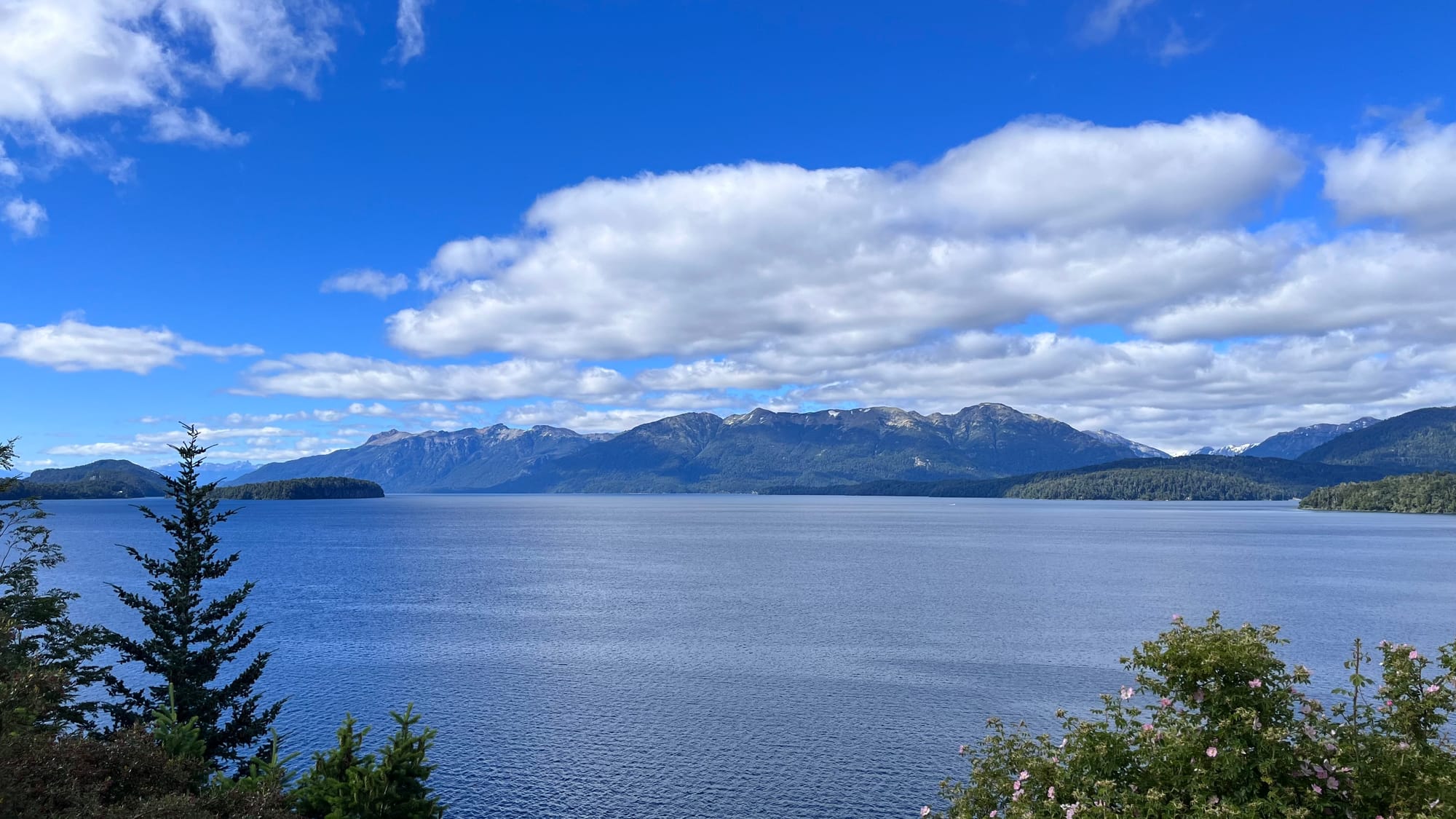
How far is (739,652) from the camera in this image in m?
80.6

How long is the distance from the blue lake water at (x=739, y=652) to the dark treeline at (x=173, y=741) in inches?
444

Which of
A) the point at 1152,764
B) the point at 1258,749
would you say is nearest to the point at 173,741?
the point at 1152,764

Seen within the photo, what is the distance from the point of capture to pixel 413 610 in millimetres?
107625

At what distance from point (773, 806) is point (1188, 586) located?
10771 centimetres

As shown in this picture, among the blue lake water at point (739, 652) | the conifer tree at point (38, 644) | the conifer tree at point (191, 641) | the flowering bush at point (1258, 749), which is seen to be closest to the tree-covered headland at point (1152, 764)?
the flowering bush at point (1258, 749)

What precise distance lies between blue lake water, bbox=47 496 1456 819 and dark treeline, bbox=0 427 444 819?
11.3 meters

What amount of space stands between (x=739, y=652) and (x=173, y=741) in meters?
59.3

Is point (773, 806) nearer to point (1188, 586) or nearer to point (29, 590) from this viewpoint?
point (29, 590)

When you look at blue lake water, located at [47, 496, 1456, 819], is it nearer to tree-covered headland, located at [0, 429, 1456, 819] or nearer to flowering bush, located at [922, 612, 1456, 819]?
tree-covered headland, located at [0, 429, 1456, 819]

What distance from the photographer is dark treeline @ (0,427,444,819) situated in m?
18.3

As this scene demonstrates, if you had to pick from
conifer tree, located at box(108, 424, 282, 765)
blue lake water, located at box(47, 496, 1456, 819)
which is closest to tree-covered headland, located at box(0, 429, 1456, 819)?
conifer tree, located at box(108, 424, 282, 765)

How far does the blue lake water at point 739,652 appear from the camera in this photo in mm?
48844

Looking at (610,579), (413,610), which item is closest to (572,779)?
(413,610)

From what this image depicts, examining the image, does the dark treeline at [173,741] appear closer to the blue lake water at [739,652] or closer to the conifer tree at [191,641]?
the conifer tree at [191,641]
